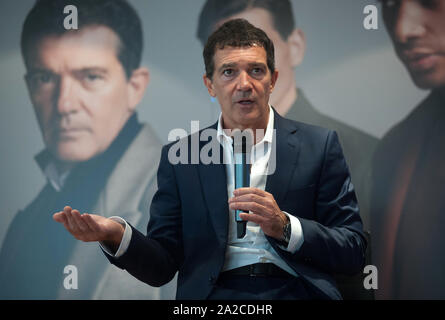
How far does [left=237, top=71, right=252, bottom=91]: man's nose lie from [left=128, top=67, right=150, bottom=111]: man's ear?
1762 millimetres

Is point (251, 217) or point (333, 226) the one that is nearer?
point (251, 217)

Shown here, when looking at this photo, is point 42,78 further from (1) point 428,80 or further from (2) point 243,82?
(1) point 428,80

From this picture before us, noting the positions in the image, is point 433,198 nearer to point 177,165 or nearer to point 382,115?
point 382,115

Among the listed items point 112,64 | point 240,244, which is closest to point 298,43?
point 112,64

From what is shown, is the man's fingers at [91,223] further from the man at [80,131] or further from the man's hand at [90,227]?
the man at [80,131]

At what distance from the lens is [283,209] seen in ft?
6.47

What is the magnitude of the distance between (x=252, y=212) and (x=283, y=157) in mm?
399

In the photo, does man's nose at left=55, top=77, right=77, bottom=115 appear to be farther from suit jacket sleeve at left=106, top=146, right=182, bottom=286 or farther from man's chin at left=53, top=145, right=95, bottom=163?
suit jacket sleeve at left=106, top=146, right=182, bottom=286

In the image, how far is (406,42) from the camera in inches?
136

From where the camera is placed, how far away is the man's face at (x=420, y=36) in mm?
3432

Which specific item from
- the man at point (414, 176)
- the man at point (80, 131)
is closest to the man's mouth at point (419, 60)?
the man at point (414, 176)

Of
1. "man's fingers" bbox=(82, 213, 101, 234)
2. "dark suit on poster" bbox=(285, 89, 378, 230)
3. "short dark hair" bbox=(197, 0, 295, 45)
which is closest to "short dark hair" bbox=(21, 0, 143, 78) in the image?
"short dark hair" bbox=(197, 0, 295, 45)

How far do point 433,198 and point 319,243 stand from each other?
6.23 feet

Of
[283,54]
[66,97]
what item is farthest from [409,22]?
[66,97]
